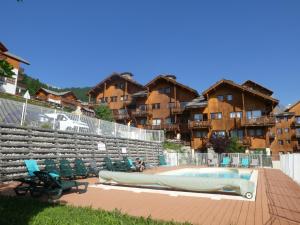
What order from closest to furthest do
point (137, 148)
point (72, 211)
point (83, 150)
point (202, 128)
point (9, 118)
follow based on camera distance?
point (72, 211), point (9, 118), point (83, 150), point (137, 148), point (202, 128)

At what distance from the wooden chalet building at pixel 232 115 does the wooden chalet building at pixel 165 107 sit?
7.05 feet

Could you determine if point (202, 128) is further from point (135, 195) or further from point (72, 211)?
point (72, 211)

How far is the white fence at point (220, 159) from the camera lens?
84.7 ft

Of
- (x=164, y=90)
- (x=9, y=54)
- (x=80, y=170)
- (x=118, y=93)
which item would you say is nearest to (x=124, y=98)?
(x=118, y=93)

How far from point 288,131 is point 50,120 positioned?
5468 cm

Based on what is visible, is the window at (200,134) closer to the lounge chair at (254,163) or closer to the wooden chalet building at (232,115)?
the wooden chalet building at (232,115)

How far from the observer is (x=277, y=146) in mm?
55062

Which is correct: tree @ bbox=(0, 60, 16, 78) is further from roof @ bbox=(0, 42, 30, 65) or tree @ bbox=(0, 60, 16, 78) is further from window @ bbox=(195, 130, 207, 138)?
roof @ bbox=(0, 42, 30, 65)

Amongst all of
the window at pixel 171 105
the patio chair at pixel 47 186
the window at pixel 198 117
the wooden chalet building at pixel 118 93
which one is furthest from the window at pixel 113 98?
the patio chair at pixel 47 186

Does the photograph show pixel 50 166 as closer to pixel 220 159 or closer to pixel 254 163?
pixel 220 159

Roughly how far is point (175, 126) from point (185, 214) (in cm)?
3494

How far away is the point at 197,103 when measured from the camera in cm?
3956

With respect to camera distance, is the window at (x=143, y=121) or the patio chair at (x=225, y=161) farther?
the window at (x=143, y=121)

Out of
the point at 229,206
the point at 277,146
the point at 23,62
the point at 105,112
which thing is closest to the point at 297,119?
the point at 277,146
